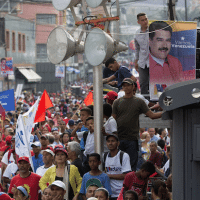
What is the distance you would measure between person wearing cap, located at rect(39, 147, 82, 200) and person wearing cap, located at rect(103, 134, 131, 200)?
0.52m

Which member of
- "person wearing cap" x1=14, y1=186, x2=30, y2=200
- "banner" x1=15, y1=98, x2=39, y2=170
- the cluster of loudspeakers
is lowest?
"person wearing cap" x1=14, y1=186, x2=30, y2=200

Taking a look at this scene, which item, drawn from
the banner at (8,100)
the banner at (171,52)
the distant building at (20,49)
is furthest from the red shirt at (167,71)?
the distant building at (20,49)

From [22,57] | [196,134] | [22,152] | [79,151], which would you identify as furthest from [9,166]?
[22,57]

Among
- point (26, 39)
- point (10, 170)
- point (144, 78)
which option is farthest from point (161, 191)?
point (26, 39)

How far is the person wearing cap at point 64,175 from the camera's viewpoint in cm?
655

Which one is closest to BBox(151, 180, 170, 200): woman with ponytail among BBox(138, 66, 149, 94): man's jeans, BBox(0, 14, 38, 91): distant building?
BBox(138, 66, 149, 94): man's jeans

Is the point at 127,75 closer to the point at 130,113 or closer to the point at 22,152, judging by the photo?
the point at 130,113

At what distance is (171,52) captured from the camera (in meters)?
7.36

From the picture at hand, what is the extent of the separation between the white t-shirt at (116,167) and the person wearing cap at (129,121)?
531mm

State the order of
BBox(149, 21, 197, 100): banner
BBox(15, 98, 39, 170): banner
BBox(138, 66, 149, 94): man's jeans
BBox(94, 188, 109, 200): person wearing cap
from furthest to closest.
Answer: BBox(138, 66, 149, 94): man's jeans → BBox(15, 98, 39, 170): banner → BBox(149, 21, 197, 100): banner → BBox(94, 188, 109, 200): person wearing cap

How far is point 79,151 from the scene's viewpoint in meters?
7.14

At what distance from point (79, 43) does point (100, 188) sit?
6.81 ft

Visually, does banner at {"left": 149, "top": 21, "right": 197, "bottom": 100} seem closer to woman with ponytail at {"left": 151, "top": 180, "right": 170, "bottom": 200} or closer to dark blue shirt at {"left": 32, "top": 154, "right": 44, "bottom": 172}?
woman with ponytail at {"left": 151, "top": 180, "right": 170, "bottom": 200}

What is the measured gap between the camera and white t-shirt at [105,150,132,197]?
625 centimetres
